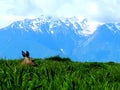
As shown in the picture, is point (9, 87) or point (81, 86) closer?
point (9, 87)

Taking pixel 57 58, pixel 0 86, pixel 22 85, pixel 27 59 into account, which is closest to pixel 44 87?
pixel 22 85

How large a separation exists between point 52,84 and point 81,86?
0.25m

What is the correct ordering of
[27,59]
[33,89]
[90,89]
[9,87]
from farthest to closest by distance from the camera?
1. [27,59]
2. [90,89]
3. [9,87]
4. [33,89]

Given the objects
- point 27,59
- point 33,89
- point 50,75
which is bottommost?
point 33,89

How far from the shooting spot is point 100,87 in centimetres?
328

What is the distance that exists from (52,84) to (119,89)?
578mm

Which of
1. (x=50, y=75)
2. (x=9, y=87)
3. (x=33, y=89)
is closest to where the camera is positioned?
(x=33, y=89)

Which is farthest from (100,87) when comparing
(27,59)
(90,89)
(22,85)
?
(27,59)

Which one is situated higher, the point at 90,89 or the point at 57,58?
the point at 57,58

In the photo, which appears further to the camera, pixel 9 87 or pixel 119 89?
pixel 119 89

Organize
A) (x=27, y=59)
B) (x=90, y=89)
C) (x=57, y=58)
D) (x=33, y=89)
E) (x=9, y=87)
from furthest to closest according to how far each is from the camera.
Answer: (x=57, y=58) < (x=27, y=59) < (x=90, y=89) < (x=9, y=87) < (x=33, y=89)

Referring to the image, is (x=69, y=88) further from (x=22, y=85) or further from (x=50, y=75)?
(x=50, y=75)

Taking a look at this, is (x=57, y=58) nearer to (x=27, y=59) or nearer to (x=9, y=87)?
(x=27, y=59)

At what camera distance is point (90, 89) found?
3.20 metres
